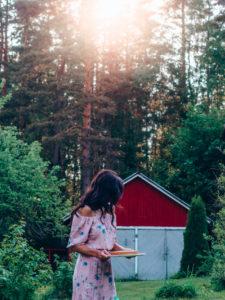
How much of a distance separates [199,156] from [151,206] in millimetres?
4782

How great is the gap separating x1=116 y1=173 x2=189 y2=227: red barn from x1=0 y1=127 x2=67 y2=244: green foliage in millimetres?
6588

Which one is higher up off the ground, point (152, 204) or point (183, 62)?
point (183, 62)

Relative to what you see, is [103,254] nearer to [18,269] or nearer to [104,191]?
[104,191]

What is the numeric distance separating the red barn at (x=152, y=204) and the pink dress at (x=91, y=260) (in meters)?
23.8

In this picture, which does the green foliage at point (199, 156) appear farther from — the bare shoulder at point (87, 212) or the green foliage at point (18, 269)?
the bare shoulder at point (87, 212)

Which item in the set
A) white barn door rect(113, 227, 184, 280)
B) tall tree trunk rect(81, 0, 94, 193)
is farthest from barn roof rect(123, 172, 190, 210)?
tall tree trunk rect(81, 0, 94, 193)

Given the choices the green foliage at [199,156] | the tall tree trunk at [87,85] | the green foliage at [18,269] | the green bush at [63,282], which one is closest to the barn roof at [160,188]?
the green foliage at [199,156]

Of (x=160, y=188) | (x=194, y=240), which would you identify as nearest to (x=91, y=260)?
(x=194, y=240)

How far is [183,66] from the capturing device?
41594mm

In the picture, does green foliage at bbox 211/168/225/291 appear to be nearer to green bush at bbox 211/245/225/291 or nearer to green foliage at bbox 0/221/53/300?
green bush at bbox 211/245/225/291

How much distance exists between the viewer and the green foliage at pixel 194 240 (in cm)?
2447

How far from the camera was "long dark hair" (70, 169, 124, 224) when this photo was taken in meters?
5.12

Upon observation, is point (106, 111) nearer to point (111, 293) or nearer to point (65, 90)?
point (65, 90)

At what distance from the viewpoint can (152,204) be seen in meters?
29.3
